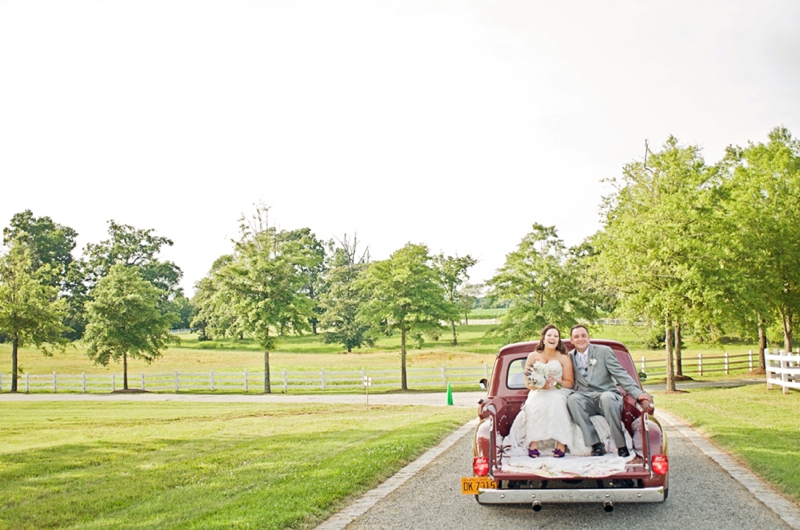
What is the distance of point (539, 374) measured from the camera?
7098 mm

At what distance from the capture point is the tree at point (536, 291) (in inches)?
1273

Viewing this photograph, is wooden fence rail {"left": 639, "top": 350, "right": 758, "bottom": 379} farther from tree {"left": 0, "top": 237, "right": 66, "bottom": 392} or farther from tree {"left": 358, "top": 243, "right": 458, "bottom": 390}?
tree {"left": 0, "top": 237, "right": 66, "bottom": 392}

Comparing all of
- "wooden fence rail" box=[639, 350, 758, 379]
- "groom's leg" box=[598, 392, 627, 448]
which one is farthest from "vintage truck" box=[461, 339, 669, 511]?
"wooden fence rail" box=[639, 350, 758, 379]

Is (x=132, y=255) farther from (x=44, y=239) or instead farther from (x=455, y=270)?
(x=455, y=270)

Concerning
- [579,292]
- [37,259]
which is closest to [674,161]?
[579,292]

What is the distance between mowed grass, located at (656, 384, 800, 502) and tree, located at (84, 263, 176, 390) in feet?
98.7

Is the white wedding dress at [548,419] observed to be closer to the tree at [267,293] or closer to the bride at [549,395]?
the bride at [549,395]

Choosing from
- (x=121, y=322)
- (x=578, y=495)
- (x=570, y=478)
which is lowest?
(x=578, y=495)

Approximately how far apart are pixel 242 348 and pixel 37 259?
30.7m

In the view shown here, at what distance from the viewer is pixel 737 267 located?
2630cm

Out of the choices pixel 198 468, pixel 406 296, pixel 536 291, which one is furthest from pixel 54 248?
pixel 198 468

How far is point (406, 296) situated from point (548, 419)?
2919 centimetres

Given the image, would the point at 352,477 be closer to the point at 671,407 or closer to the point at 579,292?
the point at 671,407

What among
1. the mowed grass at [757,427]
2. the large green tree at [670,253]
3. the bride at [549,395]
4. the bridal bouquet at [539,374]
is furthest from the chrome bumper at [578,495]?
the large green tree at [670,253]
